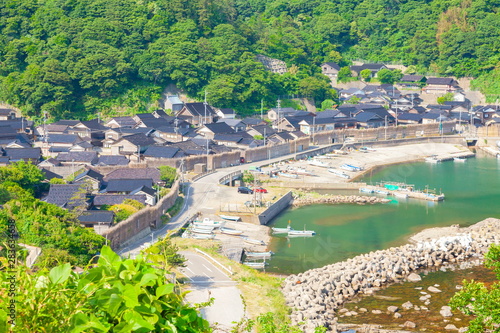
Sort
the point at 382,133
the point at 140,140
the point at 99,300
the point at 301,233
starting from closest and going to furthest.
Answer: the point at 99,300
the point at 301,233
the point at 140,140
the point at 382,133

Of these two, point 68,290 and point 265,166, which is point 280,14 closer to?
point 265,166

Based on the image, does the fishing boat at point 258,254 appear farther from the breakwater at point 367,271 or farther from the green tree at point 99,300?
the green tree at point 99,300

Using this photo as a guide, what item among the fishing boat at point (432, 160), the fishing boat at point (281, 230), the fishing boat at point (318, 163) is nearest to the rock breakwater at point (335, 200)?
the fishing boat at point (281, 230)

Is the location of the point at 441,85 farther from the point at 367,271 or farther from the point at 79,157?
the point at 367,271

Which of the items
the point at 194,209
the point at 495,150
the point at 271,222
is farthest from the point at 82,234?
the point at 495,150

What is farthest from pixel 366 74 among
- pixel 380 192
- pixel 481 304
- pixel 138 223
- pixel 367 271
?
pixel 481 304

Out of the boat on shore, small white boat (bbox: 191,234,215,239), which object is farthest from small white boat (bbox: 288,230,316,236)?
small white boat (bbox: 191,234,215,239)

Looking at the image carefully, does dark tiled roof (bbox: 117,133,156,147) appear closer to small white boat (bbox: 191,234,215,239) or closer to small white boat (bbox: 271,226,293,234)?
small white boat (bbox: 271,226,293,234)
